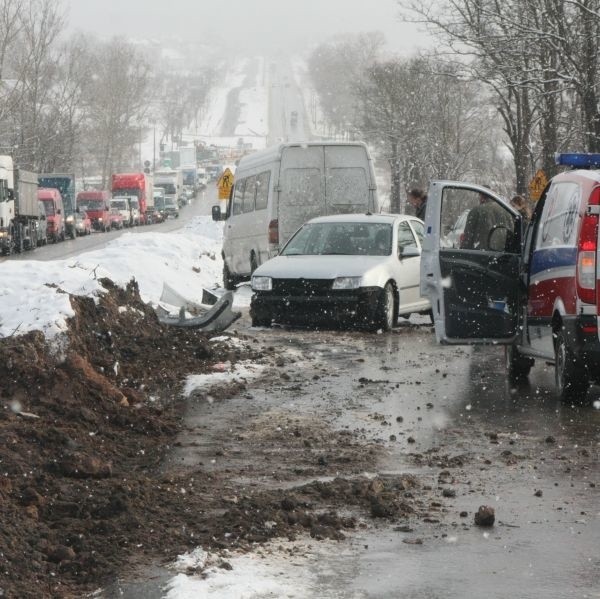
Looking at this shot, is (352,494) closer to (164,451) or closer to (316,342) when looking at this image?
(164,451)

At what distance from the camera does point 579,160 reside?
10.3 meters

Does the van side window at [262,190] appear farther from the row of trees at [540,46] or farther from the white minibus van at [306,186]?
the row of trees at [540,46]

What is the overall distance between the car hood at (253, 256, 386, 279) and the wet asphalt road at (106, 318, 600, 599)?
101 centimetres

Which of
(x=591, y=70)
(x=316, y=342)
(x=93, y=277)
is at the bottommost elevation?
(x=316, y=342)

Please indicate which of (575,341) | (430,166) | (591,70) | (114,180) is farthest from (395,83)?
(575,341)

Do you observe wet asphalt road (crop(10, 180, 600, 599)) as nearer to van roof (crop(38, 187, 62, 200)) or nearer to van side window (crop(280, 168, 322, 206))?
van side window (crop(280, 168, 322, 206))

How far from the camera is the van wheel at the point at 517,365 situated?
1139 cm

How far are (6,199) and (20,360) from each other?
32390mm

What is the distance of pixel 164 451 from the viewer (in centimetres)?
809

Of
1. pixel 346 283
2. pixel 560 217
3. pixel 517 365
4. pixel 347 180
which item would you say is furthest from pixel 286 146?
pixel 560 217

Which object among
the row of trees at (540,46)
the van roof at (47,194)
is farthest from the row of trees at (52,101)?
the row of trees at (540,46)

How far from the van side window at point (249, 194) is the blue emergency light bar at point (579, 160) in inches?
508

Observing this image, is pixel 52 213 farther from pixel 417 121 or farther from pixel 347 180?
pixel 347 180

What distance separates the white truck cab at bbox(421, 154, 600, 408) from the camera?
30.4 ft
